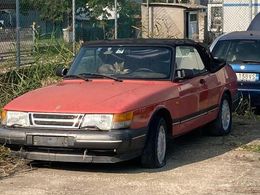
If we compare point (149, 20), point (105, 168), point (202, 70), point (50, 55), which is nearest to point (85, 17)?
point (149, 20)

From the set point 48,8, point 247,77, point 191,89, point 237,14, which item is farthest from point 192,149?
point 237,14

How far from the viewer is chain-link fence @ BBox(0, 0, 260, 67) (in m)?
12.2

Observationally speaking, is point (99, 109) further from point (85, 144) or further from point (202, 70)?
point (202, 70)

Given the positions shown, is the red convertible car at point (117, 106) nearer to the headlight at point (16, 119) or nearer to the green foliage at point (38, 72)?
the headlight at point (16, 119)

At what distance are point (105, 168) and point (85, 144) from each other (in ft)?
2.61

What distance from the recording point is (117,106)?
6941 mm

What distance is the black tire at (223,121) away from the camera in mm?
9648

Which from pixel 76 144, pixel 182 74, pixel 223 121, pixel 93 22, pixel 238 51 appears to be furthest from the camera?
pixel 93 22

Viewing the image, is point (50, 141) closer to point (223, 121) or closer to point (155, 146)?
point (155, 146)

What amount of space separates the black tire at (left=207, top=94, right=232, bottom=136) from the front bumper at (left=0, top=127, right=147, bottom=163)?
8.97ft

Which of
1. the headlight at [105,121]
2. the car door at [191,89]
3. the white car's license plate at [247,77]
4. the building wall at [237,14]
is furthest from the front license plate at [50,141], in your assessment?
the building wall at [237,14]

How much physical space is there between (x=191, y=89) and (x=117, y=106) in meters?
1.77

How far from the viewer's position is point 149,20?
20406mm

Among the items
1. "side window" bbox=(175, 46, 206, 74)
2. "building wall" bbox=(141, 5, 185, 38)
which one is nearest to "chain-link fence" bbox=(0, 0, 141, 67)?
"building wall" bbox=(141, 5, 185, 38)
